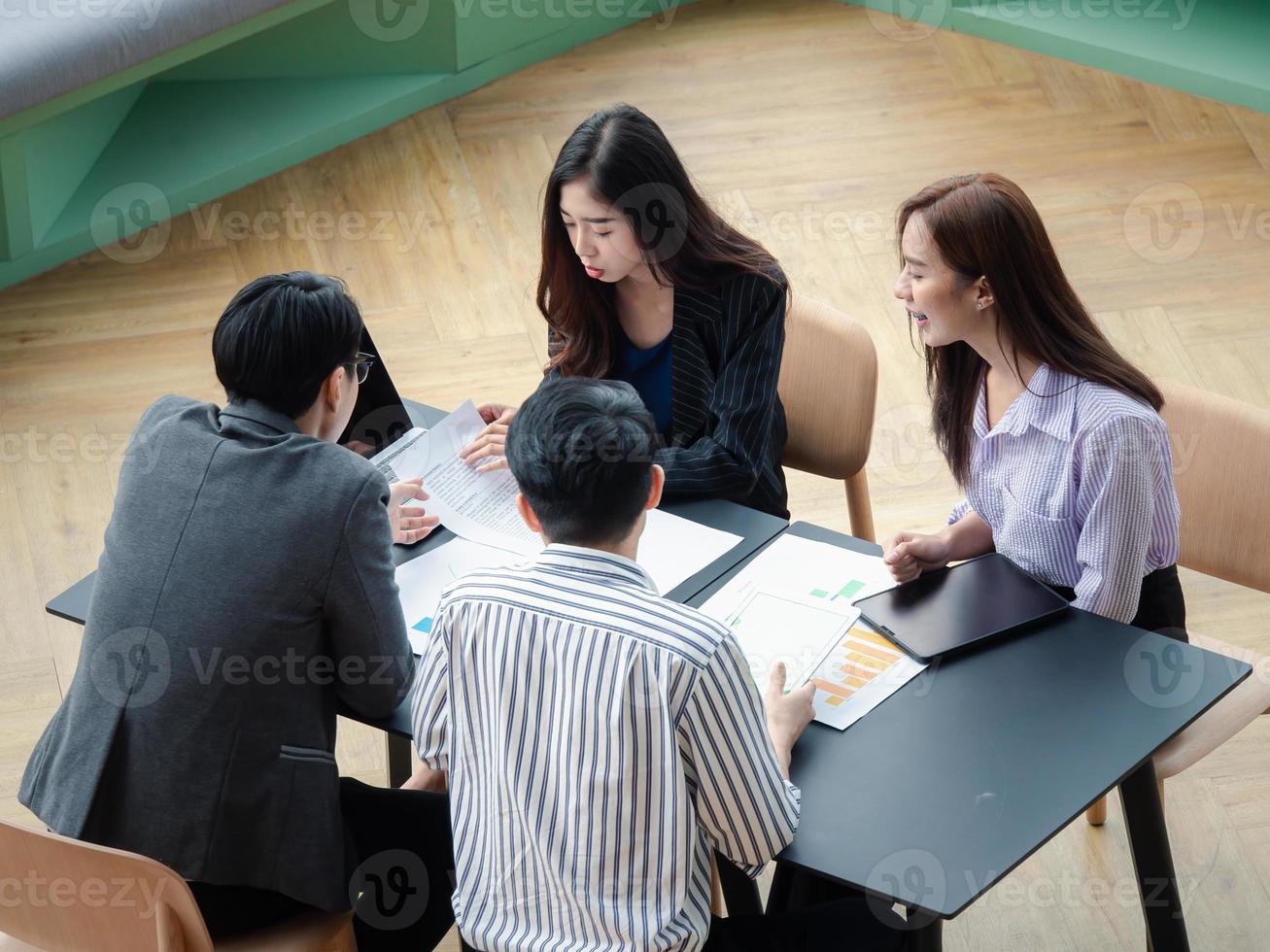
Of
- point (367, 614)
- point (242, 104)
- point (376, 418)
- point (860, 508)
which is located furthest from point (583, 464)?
point (242, 104)

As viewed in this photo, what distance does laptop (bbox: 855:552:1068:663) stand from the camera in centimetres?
223

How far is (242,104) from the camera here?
496 centimetres

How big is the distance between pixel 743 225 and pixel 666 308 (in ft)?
6.09

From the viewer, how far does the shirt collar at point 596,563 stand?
72.1 inches

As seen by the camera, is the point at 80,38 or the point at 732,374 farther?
the point at 80,38

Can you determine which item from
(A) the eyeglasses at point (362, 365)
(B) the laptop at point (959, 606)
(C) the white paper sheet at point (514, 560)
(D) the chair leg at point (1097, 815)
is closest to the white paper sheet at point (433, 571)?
(C) the white paper sheet at point (514, 560)

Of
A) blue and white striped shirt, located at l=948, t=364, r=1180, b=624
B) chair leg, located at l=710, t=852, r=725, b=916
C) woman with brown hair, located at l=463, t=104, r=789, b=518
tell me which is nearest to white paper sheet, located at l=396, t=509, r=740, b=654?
woman with brown hair, located at l=463, t=104, r=789, b=518

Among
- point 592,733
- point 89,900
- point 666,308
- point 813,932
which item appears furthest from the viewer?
point 666,308

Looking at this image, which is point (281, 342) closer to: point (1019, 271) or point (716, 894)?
point (1019, 271)

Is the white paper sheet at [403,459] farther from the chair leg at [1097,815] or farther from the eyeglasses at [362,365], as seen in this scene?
the chair leg at [1097,815]

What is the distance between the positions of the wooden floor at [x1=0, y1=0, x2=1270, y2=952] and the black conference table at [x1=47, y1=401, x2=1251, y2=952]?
82cm

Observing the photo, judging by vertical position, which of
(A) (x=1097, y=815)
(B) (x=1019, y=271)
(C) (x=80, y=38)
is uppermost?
(C) (x=80, y=38)

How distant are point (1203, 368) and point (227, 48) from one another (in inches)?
120

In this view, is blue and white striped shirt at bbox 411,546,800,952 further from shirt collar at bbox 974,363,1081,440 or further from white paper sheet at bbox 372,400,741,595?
shirt collar at bbox 974,363,1081,440
